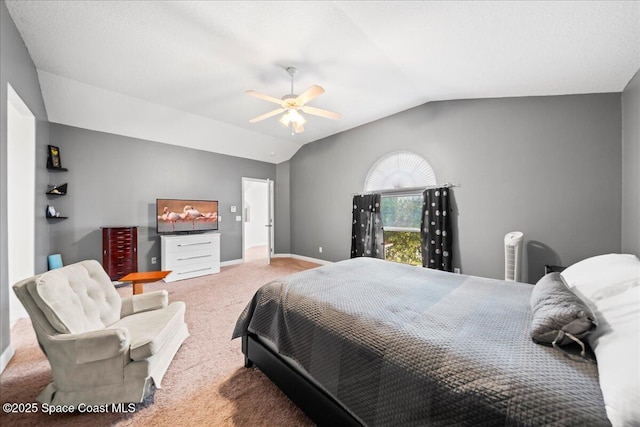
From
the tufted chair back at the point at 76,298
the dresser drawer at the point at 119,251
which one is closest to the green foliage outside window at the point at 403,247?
the tufted chair back at the point at 76,298

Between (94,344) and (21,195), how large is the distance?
8.90 feet

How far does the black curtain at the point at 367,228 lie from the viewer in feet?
14.4

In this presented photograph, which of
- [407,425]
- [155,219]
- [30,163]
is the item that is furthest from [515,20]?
[155,219]

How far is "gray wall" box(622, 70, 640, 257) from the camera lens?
2.15 metres

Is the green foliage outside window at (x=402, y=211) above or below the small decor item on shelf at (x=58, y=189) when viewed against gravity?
below

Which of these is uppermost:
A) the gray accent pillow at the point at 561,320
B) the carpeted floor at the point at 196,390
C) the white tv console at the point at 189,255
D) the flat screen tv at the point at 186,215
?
the flat screen tv at the point at 186,215

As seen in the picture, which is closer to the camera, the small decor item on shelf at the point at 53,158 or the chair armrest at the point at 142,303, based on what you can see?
the chair armrest at the point at 142,303

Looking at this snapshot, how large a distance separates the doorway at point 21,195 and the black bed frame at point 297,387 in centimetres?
299

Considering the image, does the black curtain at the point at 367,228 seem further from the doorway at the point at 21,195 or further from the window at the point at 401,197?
the doorway at the point at 21,195

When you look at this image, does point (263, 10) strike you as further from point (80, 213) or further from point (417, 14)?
point (80, 213)

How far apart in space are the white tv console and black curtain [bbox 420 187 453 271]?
154 inches

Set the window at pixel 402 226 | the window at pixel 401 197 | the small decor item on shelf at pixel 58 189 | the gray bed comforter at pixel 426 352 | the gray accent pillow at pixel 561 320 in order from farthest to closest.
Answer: the window at pixel 402 226 < the window at pixel 401 197 < the small decor item on shelf at pixel 58 189 < the gray accent pillow at pixel 561 320 < the gray bed comforter at pixel 426 352

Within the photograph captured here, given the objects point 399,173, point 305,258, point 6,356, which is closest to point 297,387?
point 6,356

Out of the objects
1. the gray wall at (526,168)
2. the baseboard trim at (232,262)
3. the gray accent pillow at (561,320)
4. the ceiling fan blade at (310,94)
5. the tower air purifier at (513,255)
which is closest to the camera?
the gray accent pillow at (561,320)
